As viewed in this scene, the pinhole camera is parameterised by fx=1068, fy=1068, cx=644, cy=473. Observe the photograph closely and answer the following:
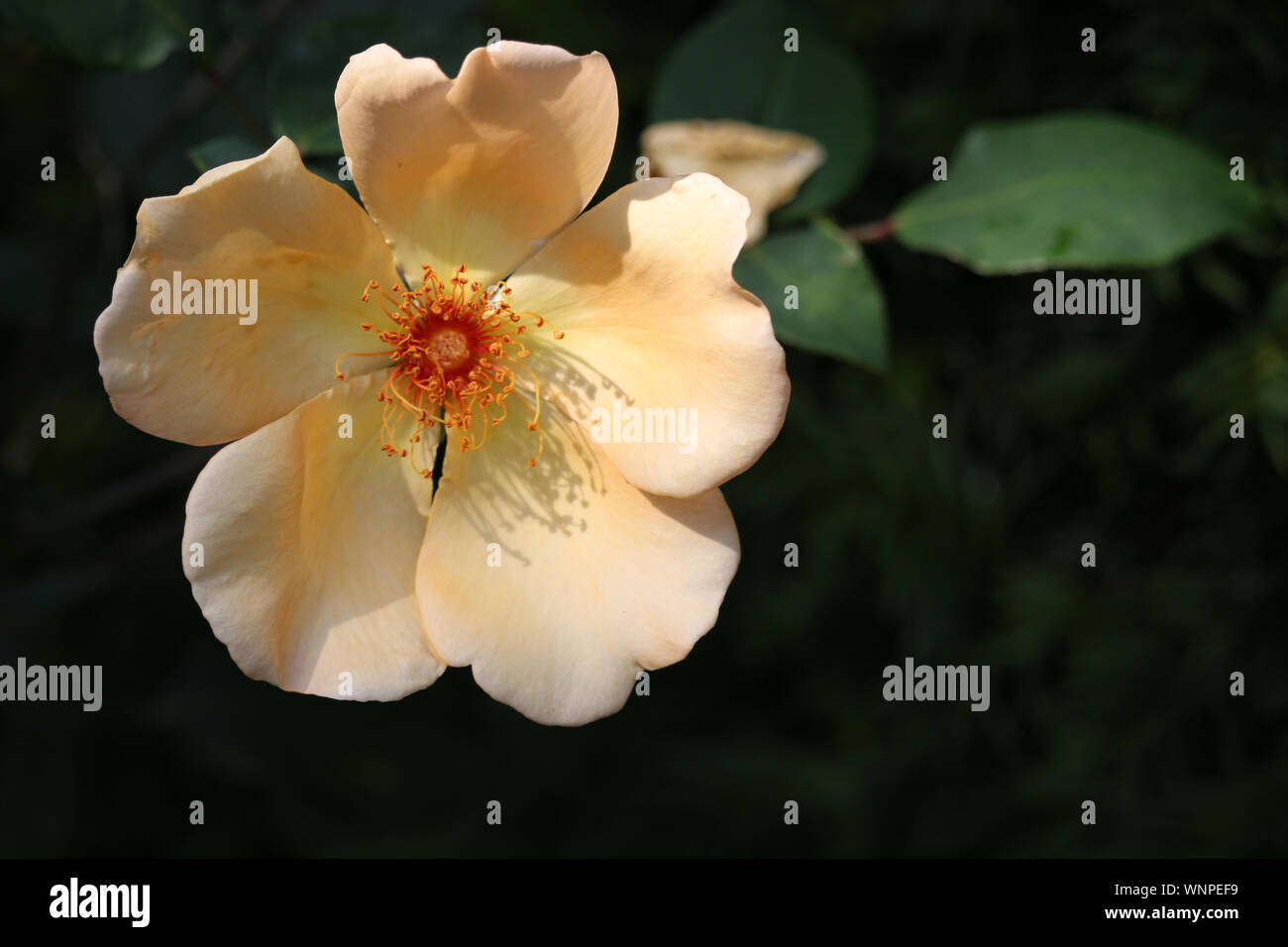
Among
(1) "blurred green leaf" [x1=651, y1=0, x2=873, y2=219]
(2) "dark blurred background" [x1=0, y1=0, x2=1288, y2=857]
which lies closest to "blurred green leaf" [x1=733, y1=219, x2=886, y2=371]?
(1) "blurred green leaf" [x1=651, y1=0, x2=873, y2=219]

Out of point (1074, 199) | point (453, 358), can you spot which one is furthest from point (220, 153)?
point (1074, 199)

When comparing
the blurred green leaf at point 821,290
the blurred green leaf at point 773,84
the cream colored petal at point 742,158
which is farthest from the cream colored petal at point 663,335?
the blurred green leaf at point 773,84

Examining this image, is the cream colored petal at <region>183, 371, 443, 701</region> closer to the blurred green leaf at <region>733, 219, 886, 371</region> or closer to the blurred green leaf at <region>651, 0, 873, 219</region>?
the blurred green leaf at <region>733, 219, 886, 371</region>

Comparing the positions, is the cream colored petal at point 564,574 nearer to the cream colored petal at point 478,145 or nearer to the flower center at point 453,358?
the flower center at point 453,358

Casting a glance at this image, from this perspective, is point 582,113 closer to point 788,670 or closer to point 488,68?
point 488,68

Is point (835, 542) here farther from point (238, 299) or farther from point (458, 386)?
point (238, 299)

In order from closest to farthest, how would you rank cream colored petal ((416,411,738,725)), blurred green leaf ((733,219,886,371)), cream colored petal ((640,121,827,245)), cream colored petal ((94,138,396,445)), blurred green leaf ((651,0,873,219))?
cream colored petal ((94,138,396,445))
cream colored petal ((416,411,738,725))
blurred green leaf ((733,219,886,371))
cream colored petal ((640,121,827,245))
blurred green leaf ((651,0,873,219))
